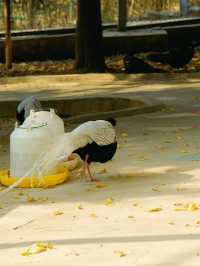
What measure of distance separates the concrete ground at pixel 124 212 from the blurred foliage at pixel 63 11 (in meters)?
12.1

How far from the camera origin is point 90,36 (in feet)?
57.1

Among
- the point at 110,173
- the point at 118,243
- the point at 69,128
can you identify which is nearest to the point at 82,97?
the point at 69,128

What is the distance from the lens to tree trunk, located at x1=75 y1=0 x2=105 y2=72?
56.4ft

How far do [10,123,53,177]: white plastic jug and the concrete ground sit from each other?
1.32 ft

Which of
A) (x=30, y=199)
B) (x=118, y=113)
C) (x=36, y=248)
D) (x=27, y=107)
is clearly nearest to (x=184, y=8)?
(x=118, y=113)

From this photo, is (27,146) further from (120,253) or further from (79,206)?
(120,253)

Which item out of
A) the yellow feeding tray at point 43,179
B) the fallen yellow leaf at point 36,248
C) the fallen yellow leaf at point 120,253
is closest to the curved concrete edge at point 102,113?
the yellow feeding tray at point 43,179

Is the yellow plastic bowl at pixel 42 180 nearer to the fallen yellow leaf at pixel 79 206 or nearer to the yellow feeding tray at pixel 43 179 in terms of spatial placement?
the yellow feeding tray at pixel 43 179

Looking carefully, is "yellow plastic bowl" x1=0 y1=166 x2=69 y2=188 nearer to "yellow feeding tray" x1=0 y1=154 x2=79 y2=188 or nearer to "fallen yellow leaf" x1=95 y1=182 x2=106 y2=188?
"yellow feeding tray" x1=0 y1=154 x2=79 y2=188

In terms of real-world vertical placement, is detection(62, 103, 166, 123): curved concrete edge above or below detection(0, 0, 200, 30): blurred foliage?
below

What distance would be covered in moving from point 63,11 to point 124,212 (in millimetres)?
16399

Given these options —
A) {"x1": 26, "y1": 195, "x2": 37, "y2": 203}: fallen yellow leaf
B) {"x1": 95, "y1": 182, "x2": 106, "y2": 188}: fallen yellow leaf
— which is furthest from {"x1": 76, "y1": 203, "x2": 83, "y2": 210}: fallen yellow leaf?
{"x1": 95, "y1": 182, "x2": 106, "y2": 188}: fallen yellow leaf

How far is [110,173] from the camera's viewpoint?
307 inches

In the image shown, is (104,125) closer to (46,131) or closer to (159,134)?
(46,131)
